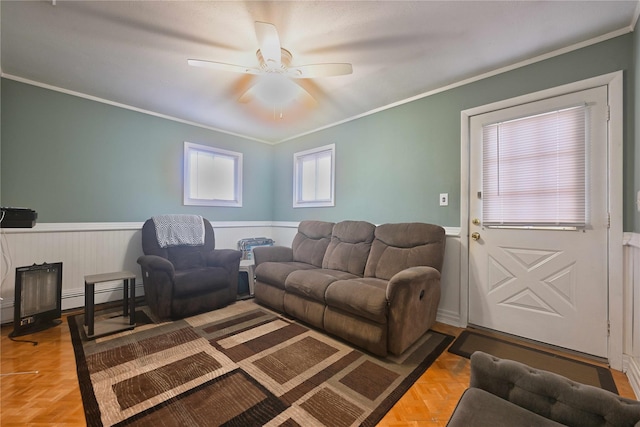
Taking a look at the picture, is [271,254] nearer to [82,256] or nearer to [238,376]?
[238,376]

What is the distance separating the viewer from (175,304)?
2.62 metres

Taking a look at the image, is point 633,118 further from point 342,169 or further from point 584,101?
point 342,169

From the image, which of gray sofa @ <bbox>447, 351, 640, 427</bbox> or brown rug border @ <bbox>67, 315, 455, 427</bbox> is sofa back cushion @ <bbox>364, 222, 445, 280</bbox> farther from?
gray sofa @ <bbox>447, 351, 640, 427</bbox>

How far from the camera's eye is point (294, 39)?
6.59ft

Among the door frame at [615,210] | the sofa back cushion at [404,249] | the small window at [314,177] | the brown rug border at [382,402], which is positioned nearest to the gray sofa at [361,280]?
the sofa back cushion at [404,249]

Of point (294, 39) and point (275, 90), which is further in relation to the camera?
point (275, 90)

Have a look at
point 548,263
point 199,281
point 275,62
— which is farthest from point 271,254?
point 548,263

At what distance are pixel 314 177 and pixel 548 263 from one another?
3.03 m

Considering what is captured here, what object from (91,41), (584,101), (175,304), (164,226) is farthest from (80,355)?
(584,101)

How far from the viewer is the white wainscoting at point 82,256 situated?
2566 mm

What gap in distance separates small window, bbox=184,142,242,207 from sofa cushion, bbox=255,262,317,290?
5.24 ft

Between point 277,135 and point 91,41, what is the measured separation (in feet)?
8.54

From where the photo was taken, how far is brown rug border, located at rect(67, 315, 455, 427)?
1379 millimetres

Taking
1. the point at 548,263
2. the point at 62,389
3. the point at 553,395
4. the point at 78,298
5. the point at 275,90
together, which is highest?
the point at 275,90
